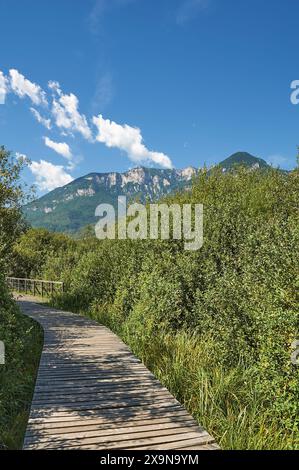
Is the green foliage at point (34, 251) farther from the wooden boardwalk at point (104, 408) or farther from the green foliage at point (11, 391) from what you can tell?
the wooden boardwalk at point (104, 408)

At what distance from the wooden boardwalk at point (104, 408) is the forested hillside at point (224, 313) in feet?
1.49

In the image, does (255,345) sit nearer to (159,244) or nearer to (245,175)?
(159,244)

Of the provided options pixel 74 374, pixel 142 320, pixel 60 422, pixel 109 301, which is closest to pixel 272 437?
pixel 60 422

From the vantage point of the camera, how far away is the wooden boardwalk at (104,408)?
464 centimetres

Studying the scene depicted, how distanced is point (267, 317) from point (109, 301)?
10726 millimetres

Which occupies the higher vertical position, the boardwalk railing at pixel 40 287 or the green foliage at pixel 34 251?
the green foliage at pixel 34 251

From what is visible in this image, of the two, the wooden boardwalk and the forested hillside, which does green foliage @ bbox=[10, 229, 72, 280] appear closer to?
the forested hillside

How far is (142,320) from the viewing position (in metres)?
10.2

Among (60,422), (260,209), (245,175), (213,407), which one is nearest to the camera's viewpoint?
(60,422)

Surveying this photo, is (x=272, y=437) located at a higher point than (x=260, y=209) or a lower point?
lower

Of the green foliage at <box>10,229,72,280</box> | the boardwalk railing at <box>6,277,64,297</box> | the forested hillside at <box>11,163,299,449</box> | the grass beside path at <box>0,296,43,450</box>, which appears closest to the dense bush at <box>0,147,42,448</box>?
the grass beside path at <box>0,296,43,450</box>

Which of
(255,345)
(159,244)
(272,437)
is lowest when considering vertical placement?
(272,437)

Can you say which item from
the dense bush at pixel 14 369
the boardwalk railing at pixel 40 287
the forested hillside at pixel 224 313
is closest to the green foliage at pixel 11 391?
the dense bush at pixel 14 369
